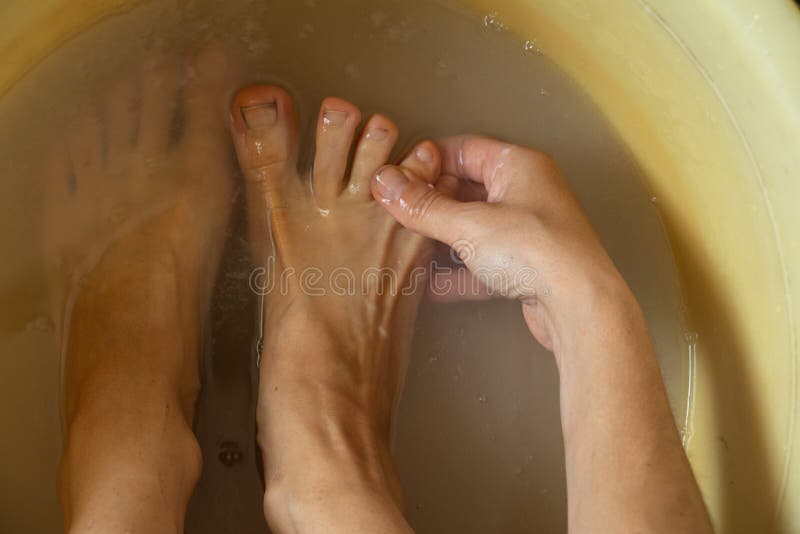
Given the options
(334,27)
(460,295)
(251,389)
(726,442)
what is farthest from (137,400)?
(726,442)

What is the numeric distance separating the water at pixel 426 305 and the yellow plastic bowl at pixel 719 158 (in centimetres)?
3

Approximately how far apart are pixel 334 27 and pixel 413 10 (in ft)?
0.33

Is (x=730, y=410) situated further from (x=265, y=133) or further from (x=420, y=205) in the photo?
(x=265, y=133)

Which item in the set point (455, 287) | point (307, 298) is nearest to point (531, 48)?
point (455, 287)

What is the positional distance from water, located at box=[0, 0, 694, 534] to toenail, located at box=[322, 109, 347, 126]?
0.06 metres

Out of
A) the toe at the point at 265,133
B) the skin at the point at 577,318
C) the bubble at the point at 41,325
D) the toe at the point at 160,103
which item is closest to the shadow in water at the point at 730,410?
the skin at the point at 577,318

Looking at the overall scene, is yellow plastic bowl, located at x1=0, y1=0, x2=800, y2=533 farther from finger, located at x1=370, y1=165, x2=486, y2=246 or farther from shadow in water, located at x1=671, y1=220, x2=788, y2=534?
finger, located at x1=370, y1=165, x2=486, y2=246

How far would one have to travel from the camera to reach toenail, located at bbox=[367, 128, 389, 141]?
906mm

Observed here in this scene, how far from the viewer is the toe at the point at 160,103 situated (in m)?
0.93

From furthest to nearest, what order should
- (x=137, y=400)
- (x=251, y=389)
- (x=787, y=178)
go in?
(x=251, y=389), (x=137, y=400), (x=787, y=178)

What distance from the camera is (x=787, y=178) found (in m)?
0.70

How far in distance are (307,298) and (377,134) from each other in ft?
0.69

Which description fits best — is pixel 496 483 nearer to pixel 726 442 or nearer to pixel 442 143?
pixel 726 442

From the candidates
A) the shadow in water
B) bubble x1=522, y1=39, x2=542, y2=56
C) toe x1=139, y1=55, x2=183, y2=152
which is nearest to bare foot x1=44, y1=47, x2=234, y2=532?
toe x1=139, y1=55, x2=183, y2=152
